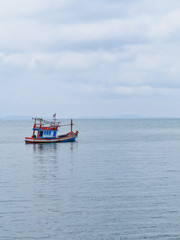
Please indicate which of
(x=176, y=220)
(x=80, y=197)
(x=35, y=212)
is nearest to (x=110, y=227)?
(x=176, y=220)

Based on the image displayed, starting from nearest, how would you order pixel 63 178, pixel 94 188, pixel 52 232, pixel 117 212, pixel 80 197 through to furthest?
pixel 52 232
pixel 117 212
pixel 80 197
pixel 94 188
pixel 63 178

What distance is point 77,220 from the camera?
66.9ft

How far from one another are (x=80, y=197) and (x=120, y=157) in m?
26.0

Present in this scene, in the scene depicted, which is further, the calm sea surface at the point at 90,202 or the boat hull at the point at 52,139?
the boat hull at the point at 52,139

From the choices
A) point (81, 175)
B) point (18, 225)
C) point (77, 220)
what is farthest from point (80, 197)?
point (81, 175)

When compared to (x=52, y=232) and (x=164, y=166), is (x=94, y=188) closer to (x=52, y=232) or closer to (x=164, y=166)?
(x=52, y=232)

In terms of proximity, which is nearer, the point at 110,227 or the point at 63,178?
the point at 110,227

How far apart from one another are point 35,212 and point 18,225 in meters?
2.57

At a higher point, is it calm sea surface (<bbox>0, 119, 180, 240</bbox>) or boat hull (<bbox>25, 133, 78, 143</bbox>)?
boat hull (<bbox>25, 133, 78, 143</bbox>)

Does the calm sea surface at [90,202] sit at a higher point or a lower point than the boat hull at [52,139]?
lower

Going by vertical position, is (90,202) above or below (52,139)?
below

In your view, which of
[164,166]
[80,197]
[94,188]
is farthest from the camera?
[164,166]

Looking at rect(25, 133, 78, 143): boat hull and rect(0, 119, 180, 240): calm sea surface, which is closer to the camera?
rect(0, 119, 180, 240): calm sea surface

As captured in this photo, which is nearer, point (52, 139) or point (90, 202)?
point (90, 202)
